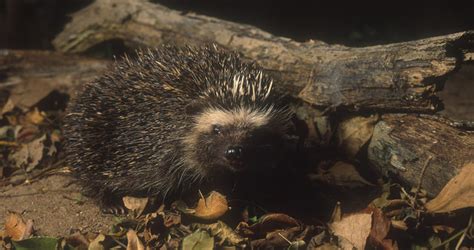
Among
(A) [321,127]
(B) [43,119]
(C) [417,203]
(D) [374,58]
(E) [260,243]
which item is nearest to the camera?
(E) [260,243]

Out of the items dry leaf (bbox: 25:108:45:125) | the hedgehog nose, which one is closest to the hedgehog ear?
the hedgehog nose

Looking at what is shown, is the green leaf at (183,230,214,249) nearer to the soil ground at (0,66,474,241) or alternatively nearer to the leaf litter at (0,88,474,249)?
the leaf litter at (0,88,474,249)

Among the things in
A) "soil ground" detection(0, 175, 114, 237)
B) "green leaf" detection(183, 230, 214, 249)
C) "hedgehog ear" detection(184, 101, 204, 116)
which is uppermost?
"hedgehog ear" detection(184, 101, 204, 116)

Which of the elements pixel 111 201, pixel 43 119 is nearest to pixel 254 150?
pixel 111 201

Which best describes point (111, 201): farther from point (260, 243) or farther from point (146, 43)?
point (146, 43)

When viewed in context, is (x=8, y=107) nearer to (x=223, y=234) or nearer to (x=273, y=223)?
(x=223, y=234)

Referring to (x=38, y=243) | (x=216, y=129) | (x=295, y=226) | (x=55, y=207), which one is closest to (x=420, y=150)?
(x=295, y=226)
